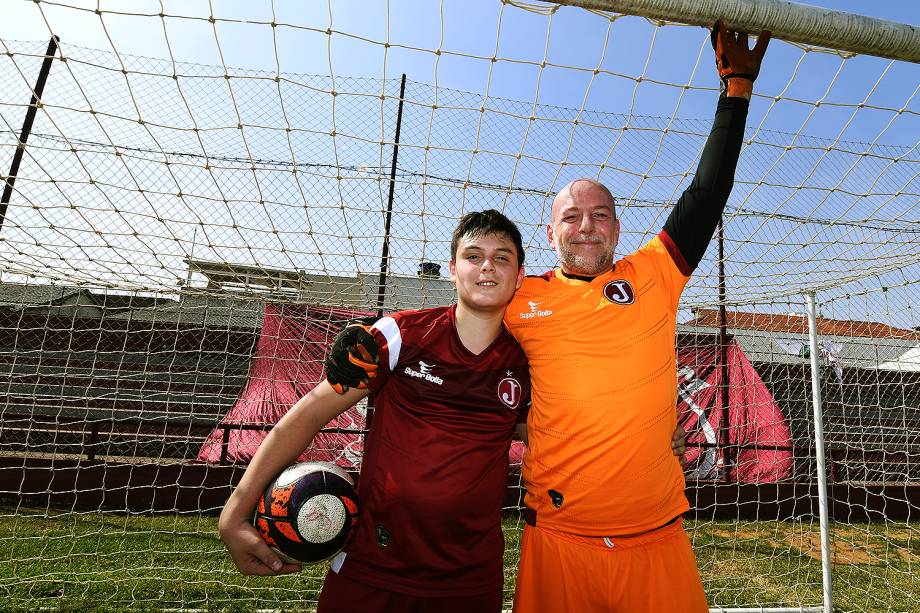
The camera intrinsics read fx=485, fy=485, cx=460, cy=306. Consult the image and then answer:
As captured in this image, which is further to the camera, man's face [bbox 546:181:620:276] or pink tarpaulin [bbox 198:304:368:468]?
pink tarpaulin [bbox 198:304:368:468]

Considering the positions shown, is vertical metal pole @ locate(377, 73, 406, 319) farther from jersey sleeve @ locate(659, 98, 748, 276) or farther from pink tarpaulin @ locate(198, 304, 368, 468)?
pink tarpaulin @ locate(198, 304, 368, 468)

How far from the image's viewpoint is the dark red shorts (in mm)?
1573

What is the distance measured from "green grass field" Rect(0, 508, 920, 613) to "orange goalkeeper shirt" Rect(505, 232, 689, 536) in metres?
2.99

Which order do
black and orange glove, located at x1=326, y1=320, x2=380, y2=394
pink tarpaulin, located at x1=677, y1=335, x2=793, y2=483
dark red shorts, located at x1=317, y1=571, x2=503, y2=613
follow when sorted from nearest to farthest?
dark red shorts, located at x1=317, y1=571, x2=503, y2=613 → black and orange glove, located at x1=326, y1=320, x2=380, y2=394 → pink tarpaulin, located at x1=677, y1=335, x2=793, y2=483

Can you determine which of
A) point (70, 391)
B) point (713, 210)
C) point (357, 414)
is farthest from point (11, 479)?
point (713, 210)

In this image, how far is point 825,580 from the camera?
3715 millimetres

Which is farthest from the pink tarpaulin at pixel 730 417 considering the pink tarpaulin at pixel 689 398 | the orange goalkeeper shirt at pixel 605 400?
the orange goalkeeper shirt at pixel 605 400

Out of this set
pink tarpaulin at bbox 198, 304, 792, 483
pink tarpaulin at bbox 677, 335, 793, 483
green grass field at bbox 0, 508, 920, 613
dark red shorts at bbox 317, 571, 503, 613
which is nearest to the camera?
dark red shorts at bbox 317, 571, 503, 613

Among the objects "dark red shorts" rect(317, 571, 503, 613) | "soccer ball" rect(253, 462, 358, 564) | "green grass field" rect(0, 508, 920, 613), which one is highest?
"soccer ball" rect(253, 462, 358, 564)

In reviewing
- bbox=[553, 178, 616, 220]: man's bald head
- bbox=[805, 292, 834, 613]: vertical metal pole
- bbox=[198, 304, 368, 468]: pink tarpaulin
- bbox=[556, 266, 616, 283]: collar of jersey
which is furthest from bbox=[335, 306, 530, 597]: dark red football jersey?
bbox=[198, 304, 368, 468]: pink tarpaulin

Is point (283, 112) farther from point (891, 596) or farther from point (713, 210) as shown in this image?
point (891, 596)

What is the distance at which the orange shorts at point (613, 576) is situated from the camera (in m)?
1.61

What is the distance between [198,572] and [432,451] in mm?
3692

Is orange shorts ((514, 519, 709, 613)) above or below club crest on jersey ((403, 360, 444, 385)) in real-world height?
below
